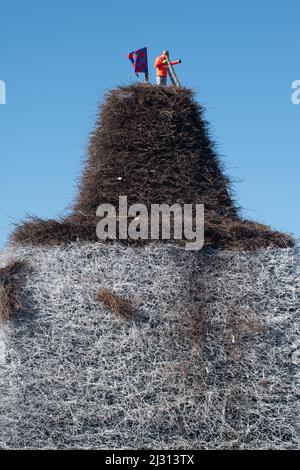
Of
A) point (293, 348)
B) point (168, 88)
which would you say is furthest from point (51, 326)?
point (168, 88)

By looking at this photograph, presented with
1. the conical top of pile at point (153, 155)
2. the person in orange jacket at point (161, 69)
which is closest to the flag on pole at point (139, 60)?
the person in orange jacket at point (161, 69)

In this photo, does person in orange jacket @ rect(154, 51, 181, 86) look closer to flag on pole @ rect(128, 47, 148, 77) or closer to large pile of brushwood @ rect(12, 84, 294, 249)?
flag on pole @ rect(128, 47, 148, 77)

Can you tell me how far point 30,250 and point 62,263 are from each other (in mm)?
568

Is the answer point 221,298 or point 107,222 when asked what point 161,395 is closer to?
point 221,298

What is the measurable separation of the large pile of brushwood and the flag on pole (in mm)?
760

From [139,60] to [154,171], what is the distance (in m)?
2.27

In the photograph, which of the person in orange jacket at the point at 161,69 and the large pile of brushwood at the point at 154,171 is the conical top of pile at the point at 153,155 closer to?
the large pile of brushwood at the point at 154,171

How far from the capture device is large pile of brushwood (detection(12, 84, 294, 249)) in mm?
10023

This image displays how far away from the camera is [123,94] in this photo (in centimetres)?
1113

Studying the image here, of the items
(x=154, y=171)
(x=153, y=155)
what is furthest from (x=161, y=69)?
(x=154, y=171)

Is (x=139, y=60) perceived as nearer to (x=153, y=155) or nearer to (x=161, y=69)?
(x=161, y=69)

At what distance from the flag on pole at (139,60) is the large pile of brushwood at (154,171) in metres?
0.76

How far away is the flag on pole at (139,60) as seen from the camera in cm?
1172

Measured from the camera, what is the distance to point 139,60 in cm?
1174
